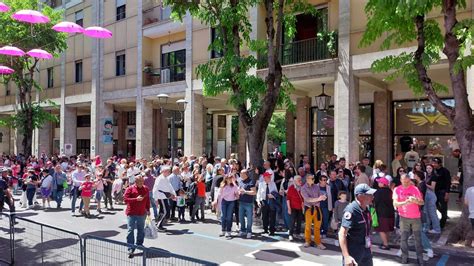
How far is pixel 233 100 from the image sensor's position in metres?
11.9

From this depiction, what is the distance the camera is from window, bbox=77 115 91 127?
103 ft

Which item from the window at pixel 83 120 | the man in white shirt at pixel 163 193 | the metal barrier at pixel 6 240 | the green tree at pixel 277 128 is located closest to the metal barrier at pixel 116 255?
the metal barrier at pixel 6 240

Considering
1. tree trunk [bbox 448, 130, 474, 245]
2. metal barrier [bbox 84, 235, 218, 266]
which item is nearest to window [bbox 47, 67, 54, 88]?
metal barrier [bbox 84, 235, 218, 266]

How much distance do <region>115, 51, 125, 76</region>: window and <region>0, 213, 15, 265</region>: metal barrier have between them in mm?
18345

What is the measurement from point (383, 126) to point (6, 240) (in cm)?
1491

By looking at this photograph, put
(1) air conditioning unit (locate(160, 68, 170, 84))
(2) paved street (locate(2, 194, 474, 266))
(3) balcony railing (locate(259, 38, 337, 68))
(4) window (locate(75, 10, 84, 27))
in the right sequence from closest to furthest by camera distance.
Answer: (2) paved street (locate(2, 194, 474, 266)) < (3) balcony railing (locate(259, 38, 337, 68)) < (1) air conditioning unit (locate(160, 68, 170, 84)) < (4) window (locate(75, 10, 84, 27))

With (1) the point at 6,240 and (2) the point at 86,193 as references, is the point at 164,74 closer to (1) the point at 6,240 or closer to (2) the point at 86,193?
(2) the point at 86,193

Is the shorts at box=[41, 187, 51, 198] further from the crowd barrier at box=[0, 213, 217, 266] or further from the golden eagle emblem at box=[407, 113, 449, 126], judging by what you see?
the golden eagle emblem at box=[407, 113, 449, 126]

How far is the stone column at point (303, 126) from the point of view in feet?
65.9

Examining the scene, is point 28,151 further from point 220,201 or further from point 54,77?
point 220,201

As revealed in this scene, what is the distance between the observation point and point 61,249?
6.27m

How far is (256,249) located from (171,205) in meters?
3.84

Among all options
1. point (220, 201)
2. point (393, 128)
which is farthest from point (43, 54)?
point (393, 128)

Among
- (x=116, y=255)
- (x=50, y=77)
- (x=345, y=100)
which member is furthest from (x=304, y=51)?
(x=50, y=77)
